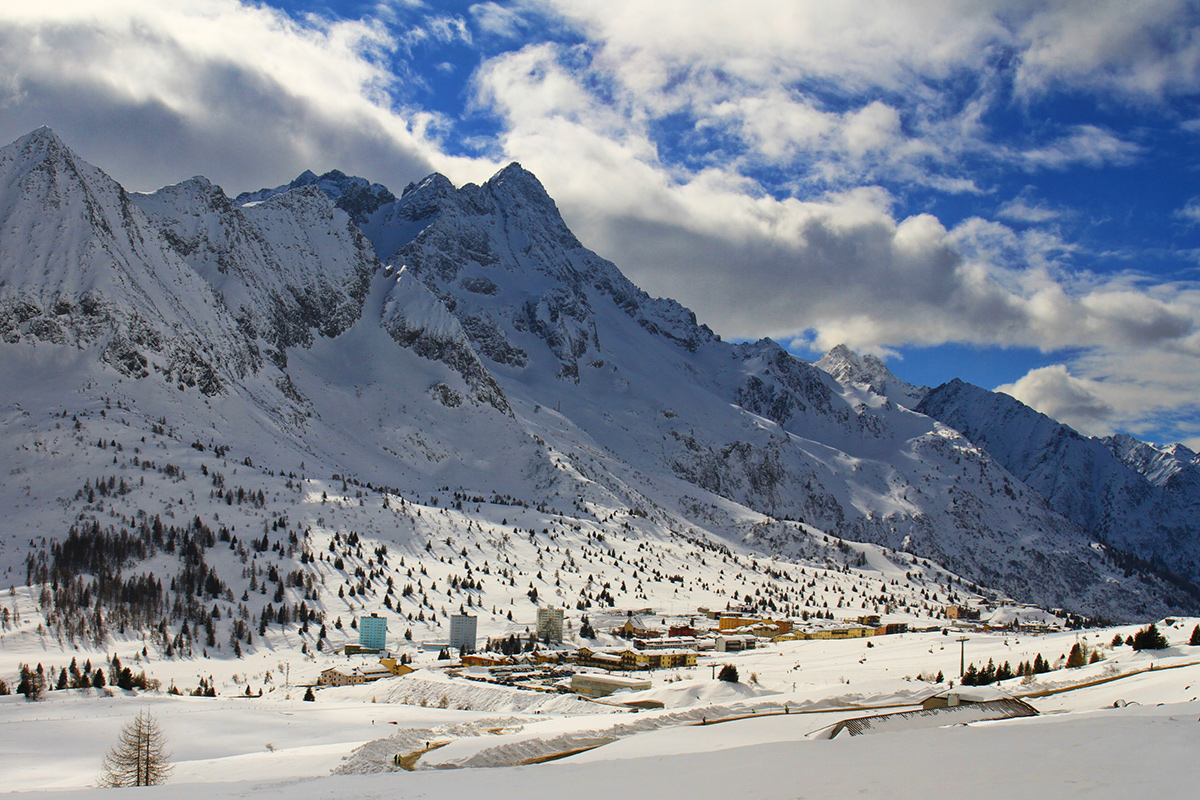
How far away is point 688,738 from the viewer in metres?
27.8

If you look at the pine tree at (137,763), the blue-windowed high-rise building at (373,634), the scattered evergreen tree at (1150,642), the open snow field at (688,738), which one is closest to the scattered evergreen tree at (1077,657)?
the open snow field at (688,738)

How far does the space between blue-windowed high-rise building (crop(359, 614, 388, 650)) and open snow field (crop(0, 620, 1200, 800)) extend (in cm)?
2178

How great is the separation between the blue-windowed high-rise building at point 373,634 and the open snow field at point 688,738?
2178 centimetres

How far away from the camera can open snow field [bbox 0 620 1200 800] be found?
655 inches

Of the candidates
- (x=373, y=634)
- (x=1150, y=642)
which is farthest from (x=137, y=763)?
(x=373, y=634)

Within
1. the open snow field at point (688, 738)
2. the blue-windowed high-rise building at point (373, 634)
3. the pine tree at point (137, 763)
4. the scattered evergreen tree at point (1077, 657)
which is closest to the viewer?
the open snow field at point (688, 738)

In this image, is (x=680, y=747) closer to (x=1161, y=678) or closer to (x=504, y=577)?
(x=1161, y=678)

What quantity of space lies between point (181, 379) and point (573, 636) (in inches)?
4784

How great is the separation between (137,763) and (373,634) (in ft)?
213

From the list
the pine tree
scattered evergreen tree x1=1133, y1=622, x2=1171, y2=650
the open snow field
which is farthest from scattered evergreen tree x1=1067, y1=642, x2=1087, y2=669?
the pine tree

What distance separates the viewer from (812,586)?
611 feet

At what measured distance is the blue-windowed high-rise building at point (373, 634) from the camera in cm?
9906

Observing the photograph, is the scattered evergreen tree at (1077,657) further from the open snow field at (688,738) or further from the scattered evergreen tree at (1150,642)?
the scattered evergreen tree at (1150,642)

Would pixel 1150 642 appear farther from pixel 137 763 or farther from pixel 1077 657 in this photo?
pixel 137 763
